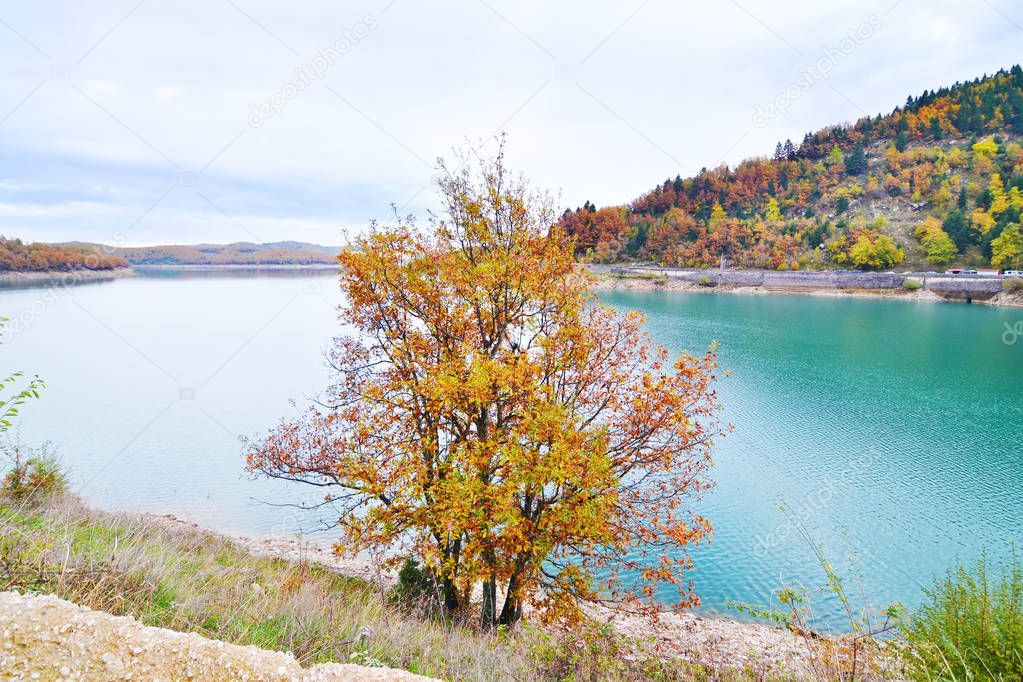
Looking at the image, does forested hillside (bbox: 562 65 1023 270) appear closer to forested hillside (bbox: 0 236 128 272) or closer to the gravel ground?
the gravel ground

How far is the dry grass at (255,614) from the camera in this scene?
17.0 ft

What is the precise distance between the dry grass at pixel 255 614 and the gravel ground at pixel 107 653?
3.66ft

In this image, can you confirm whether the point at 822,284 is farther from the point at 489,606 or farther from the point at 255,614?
the point at 255,614

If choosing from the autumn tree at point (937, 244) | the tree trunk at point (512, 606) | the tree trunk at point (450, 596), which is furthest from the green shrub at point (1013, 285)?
the tree trunk at point (450, 596)

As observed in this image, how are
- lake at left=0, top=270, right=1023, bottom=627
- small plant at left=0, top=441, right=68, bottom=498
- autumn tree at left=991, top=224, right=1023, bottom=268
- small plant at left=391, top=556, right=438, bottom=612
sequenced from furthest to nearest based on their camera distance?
1. autumn tree at left=991, top=224, right=1023, bottom=268
2. lake at left=0, top=270, right=1023, bottom=627
3. small plant at left=0, top=441, right=68, bottom=498
4. small plant at left=391, top=556, right=438, bottom=612

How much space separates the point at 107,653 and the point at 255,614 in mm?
2562

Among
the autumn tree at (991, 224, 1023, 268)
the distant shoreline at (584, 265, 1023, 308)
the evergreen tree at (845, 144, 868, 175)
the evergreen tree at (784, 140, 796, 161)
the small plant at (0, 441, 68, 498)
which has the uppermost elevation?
the evergreen tree at (784, 140, 796, 161)

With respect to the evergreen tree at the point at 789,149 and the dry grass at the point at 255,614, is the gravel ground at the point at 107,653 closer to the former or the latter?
the dry grass at the point at 255,614

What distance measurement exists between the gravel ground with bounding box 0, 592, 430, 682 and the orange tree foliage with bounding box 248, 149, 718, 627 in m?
4.81

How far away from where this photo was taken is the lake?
16.1m

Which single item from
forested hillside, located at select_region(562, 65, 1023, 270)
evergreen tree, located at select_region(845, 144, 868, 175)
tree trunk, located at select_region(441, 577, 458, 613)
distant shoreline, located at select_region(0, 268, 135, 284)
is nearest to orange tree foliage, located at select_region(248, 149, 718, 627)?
tree trunk, located at select_region(441, 577, 458, 613)

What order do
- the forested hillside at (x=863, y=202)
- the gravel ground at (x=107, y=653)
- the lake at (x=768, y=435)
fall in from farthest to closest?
the forested hillside at (x=863, y=202) < the lake at (x=768, y=435) < the gravel ground at (x=107, y=653)

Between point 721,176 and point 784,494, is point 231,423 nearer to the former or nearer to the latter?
point 784,494

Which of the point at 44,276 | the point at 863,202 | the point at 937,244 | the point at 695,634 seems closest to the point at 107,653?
the point at 695,634
